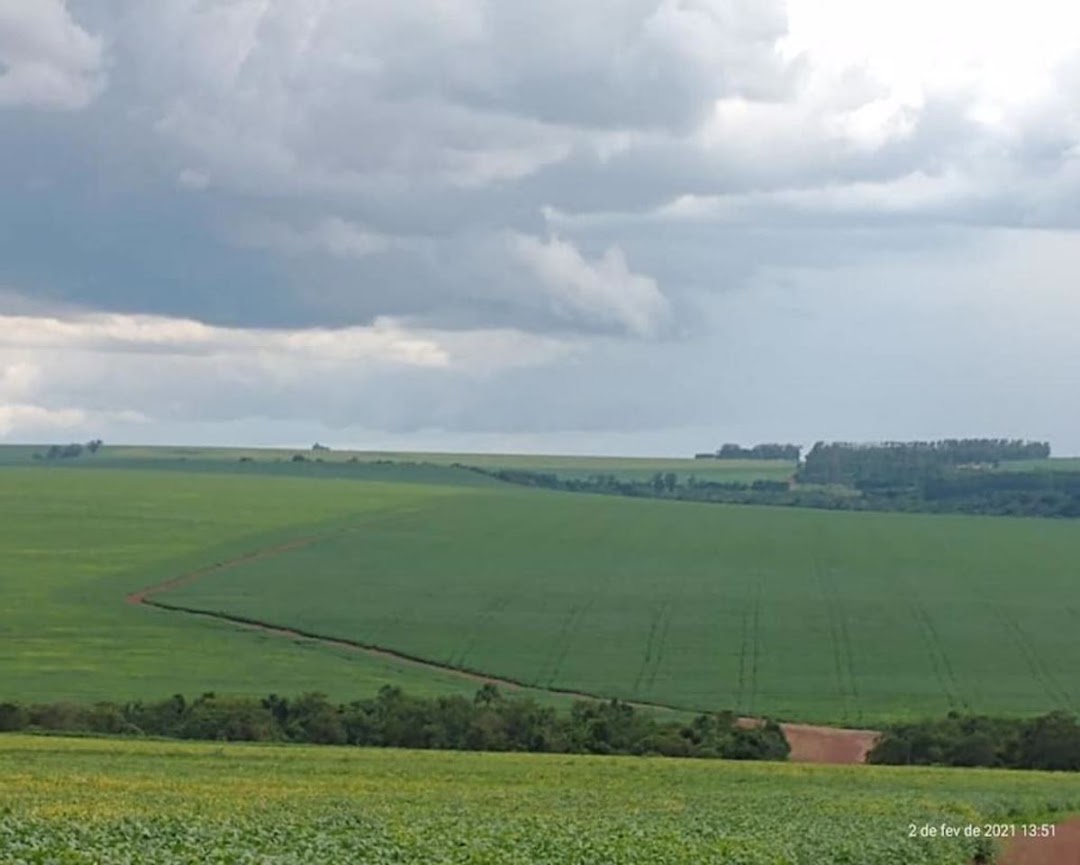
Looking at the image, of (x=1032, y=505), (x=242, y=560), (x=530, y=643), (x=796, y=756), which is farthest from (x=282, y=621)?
(x=1032, y=505)

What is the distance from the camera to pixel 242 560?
11594 centimetres

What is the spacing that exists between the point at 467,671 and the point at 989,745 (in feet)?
86.0

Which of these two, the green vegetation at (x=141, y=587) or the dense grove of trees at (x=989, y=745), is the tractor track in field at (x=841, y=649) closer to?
the dense grove of trees at (x=989, y=745)

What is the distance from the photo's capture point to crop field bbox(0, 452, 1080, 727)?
7275cm

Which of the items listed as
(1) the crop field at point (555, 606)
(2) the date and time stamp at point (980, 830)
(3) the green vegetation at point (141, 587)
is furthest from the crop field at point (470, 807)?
(1) the crop field at point (555, 606)

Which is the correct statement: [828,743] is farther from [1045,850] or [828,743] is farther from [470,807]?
[1045,850]

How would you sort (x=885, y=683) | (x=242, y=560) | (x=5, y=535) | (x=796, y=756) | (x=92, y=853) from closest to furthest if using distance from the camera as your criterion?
(x=92, y=853), (x=796, y=756), (x=885, y=683), (x=242, y=560), (x=5, y=535)

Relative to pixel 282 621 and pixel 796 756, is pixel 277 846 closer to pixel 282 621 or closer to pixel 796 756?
pixel 796 756

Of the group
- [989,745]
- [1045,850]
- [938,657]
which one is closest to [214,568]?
[938,657]

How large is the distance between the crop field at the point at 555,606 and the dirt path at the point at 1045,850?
36.6 m

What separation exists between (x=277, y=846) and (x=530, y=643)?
60.3 m

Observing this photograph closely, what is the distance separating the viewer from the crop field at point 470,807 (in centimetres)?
2308

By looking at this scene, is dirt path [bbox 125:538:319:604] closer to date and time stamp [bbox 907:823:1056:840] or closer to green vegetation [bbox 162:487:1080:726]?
green vegetation [bbox 162:487:1080:726]

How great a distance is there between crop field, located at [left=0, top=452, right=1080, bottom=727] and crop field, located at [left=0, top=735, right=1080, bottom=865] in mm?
23164
